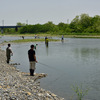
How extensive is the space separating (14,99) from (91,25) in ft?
447

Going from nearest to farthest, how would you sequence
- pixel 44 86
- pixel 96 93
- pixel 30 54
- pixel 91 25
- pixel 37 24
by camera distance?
pixel 96 93 → pixel 44 86 → pixel 30 54 → pixel 91 25 → pixel 37 24

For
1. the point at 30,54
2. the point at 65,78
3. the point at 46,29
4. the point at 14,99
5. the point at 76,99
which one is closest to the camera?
the point at 14,99

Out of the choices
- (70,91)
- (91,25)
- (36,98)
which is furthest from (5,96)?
(91,25)

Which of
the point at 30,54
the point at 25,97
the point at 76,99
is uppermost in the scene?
the point at 30,54

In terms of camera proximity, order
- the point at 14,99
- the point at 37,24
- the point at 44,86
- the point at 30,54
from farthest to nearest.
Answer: the point at 37,24 → the point at 30,54 → the point at 44,86 → the point at 14,99

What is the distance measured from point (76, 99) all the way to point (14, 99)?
4128 millimetres

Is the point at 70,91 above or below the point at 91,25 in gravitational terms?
below

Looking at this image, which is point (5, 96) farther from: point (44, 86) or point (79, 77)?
point (79, 77)

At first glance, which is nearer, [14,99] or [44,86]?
[14,99]

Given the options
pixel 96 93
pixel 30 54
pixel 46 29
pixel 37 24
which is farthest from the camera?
pixel 37 24

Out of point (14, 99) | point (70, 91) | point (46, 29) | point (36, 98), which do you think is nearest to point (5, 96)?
point (14, 99)

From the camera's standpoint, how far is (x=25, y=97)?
29.4ft

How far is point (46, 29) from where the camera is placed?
164 metres

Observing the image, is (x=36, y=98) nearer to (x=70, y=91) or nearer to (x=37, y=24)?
(x=70, y=91)
